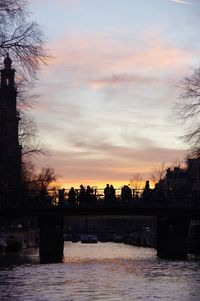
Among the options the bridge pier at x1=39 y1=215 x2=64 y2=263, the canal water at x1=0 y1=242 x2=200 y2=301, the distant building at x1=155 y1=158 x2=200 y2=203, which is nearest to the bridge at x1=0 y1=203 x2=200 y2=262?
the bridge pier at x1=39 y1=215 x2=64 y2=263

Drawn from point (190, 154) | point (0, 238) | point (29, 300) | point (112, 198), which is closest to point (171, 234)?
Result: point (112, 198)

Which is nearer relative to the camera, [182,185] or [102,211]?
[102,211]

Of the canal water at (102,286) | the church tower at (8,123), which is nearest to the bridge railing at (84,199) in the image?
the church tower at (8,123)

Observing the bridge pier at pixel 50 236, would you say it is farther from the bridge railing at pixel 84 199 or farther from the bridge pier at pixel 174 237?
the bridge pier at pixel 174 237

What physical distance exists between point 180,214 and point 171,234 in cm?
342

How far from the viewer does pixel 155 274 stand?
1795 inches

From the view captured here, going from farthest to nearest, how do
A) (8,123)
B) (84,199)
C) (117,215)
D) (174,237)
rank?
1. (117,215)
2. (174,237)
3. (84,199)
4. (8,123)

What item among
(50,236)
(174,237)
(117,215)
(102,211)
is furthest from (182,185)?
(102,211)

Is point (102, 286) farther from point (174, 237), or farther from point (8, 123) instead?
point (174, 237)

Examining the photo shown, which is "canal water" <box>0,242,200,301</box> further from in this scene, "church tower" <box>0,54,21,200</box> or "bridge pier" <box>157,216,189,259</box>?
"bridge pier" <box>157,216,189,259</box>

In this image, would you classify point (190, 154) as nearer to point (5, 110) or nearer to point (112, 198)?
point (112, 198)

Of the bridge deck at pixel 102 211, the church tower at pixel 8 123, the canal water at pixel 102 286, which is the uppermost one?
the church tower at pixel 8 123

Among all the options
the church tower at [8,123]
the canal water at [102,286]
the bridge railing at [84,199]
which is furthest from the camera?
the bridge railing at [84,199]

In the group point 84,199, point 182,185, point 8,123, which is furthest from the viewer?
point 182,185
